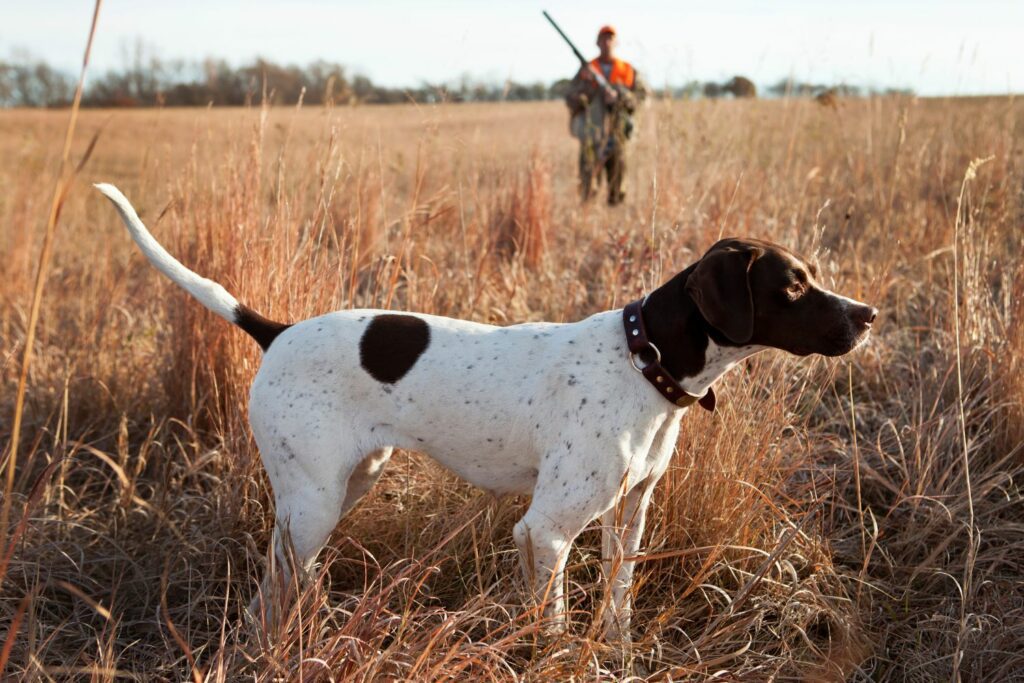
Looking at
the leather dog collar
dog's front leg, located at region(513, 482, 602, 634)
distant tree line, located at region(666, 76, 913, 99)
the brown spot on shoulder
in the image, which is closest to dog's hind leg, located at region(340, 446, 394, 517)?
the brown spot on shoulder

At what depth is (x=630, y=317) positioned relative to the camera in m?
2.31

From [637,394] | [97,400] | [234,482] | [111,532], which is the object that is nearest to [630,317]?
[637,394]

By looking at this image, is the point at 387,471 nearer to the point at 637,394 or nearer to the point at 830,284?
the point at 637,394

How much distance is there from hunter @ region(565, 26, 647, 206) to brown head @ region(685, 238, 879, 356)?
5.52 metres

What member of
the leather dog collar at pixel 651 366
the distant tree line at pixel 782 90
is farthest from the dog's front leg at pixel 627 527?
the distant tree line at pixel 782 90

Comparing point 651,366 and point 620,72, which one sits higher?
point 620,72

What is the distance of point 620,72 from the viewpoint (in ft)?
27.4

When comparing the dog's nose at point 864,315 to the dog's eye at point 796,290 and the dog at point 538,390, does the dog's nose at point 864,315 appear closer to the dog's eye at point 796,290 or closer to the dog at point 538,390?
the dog at point 538,390

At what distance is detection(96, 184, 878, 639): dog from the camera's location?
2.22 m

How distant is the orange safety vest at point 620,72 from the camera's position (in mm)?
8297

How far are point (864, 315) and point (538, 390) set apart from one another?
87 centimetres

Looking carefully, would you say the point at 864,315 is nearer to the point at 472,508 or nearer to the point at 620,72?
the point at 472,508

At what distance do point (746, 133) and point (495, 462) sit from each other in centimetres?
558

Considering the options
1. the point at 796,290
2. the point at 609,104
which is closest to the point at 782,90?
the point at 609,104
